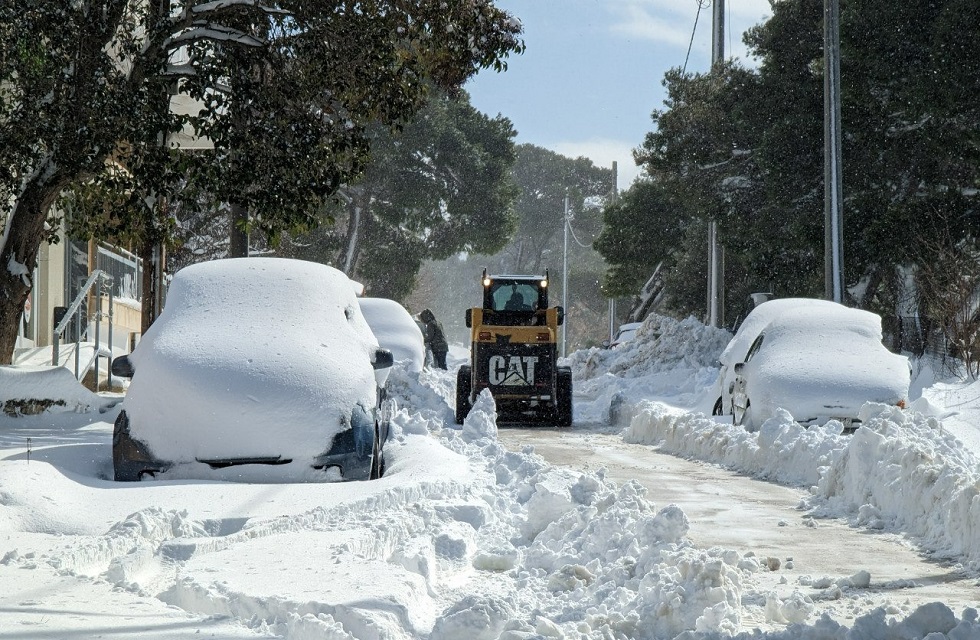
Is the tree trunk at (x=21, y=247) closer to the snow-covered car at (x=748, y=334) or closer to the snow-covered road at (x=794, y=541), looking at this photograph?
the snow-covered road at (x=794, y=541)

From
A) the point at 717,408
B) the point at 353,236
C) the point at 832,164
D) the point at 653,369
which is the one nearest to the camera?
the point at 717,408

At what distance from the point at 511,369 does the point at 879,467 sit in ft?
36.1

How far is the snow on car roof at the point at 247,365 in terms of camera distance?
8.48 meters

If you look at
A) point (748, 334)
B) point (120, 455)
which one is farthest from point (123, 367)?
point (748, 334)

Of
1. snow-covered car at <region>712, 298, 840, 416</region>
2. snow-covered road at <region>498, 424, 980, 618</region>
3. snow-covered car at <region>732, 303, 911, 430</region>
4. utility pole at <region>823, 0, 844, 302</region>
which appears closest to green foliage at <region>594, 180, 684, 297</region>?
utility pole at <region>823, 0, 844, 302</region>

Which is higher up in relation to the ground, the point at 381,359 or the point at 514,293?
the point at 514,293

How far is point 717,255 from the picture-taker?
104ft

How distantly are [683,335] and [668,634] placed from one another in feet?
87.4

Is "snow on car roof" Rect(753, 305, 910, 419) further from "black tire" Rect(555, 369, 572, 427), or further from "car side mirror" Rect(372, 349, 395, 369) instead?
"car side mirror" Rect(372, 349, 395, 369)

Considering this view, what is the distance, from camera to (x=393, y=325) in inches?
914

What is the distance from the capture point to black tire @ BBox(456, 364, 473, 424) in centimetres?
2019

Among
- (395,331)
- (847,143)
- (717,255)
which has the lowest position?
(395,331)

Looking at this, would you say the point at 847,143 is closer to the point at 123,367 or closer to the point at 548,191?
the point at 123,367

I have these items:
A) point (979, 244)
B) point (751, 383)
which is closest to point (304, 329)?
point (751, 383)
